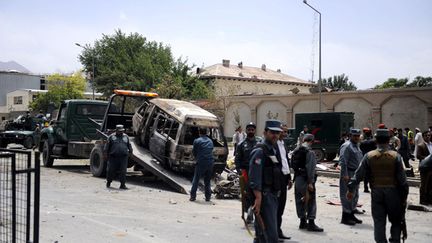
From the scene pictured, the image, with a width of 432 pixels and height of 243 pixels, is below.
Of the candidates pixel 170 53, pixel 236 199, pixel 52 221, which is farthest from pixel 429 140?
pixel 170 53

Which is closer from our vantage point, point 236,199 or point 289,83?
point 236,199

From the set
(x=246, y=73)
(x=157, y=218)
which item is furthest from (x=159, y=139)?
(x=246, y=73)

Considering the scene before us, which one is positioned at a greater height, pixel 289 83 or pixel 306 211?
pixel 289 83

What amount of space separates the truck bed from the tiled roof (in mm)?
46866

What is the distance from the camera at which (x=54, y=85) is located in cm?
7131

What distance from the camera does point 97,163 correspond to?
15.9 metres

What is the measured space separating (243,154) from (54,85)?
67.0m

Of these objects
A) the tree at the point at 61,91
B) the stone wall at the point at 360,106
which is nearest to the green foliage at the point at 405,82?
the stone wall at the point at 360,106

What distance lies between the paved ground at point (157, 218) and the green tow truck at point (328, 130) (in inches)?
427

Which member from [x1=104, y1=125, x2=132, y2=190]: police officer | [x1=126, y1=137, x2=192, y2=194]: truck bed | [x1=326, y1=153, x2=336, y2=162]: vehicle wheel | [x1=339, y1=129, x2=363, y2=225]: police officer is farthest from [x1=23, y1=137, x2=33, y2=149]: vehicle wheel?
[x1=339, y1=129, x2=363, y2=225]: police officer

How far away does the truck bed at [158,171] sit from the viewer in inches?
507

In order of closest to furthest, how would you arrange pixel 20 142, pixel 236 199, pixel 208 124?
pixel 236 199
pixel 208 124
pixel 20 142

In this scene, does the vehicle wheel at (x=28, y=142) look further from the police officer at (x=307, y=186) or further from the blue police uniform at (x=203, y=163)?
the police officer at (x=307, y=186)

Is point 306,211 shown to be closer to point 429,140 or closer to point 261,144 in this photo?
point 261,144
